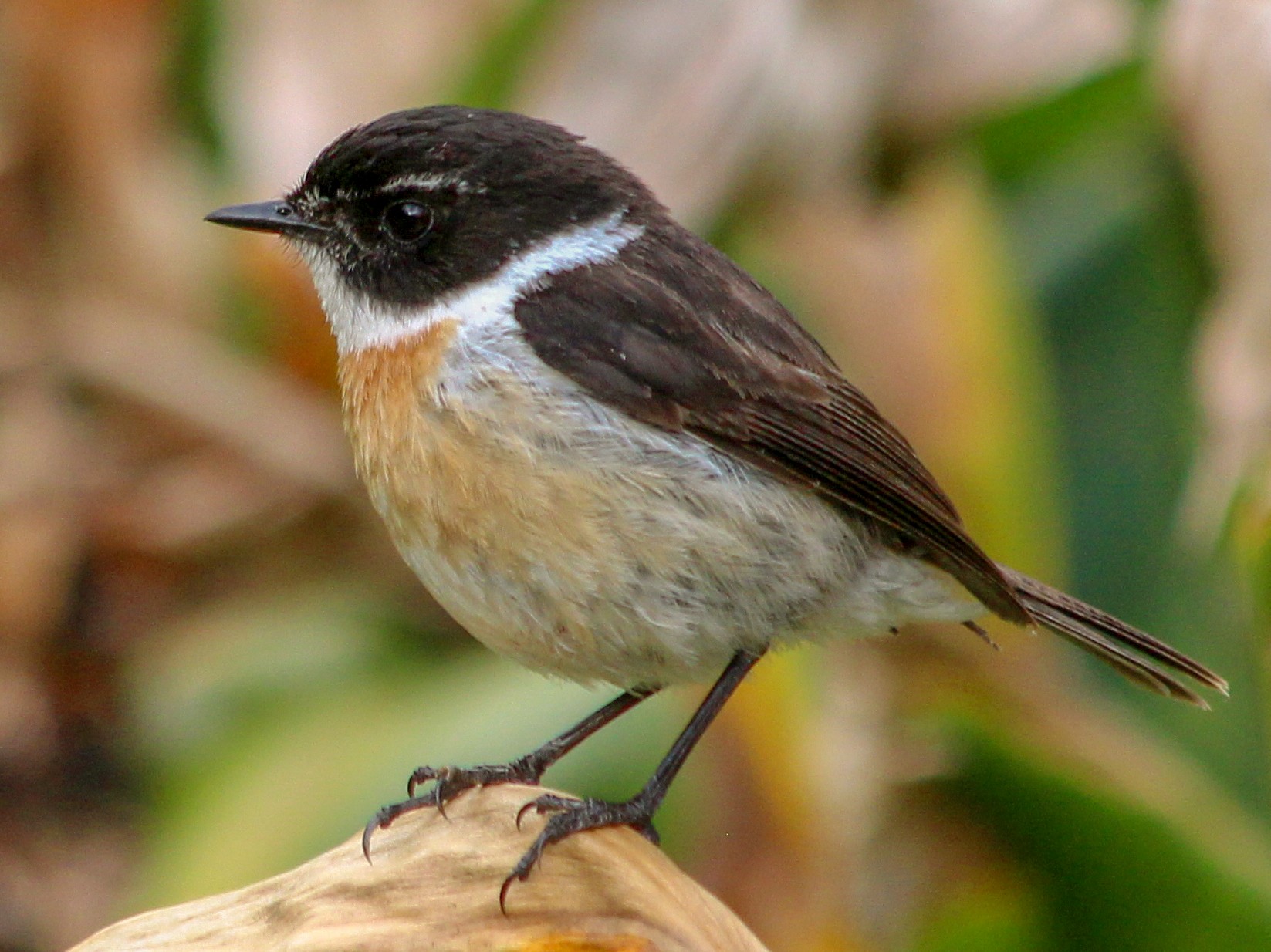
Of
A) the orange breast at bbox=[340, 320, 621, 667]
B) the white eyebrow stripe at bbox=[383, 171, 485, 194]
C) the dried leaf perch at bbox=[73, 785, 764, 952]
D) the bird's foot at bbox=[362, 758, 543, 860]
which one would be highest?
the white eyebrow stripe at bbox=[383, 171, 485, 194]

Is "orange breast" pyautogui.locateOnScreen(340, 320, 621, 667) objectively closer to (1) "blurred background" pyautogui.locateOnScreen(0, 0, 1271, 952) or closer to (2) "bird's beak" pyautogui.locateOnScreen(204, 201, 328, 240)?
(2) "bird's beak" pyautogui.locateOnScreen(204, 201, 328, 240)

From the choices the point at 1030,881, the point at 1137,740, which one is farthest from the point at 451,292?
the point at 1137,740

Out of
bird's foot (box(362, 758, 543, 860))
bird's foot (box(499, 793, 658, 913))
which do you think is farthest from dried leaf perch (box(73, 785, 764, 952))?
bird's foot (box(362, 758, 543, 860))

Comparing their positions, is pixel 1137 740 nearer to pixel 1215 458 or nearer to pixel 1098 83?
pixel 1215 458

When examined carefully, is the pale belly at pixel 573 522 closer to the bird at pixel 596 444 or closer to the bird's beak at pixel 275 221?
the bird at pixel 596 444

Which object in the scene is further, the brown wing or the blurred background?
the blurred background

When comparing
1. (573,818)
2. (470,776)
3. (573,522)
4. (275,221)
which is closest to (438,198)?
(275,221)
